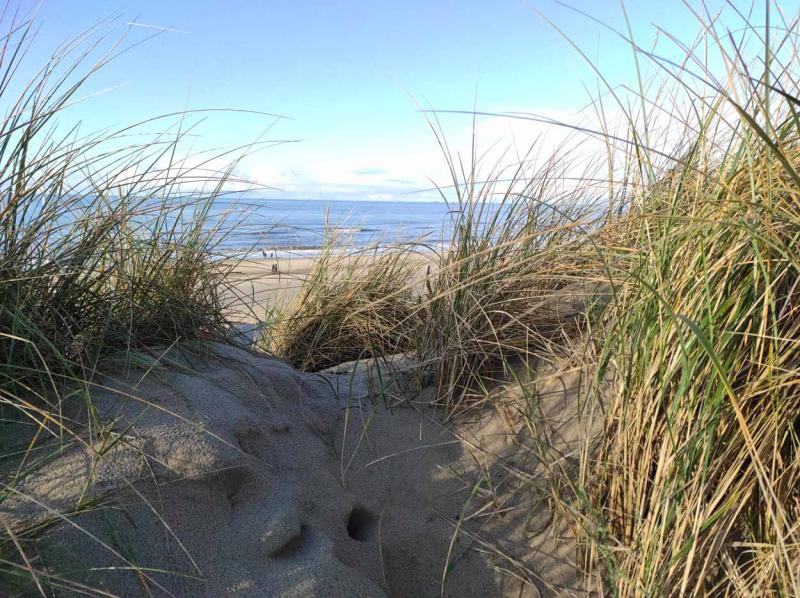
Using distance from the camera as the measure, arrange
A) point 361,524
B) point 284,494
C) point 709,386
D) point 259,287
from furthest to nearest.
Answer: point 259,287
point 361,524
point 284,494
point 709,386

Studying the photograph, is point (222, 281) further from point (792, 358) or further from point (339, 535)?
point (792, 358)

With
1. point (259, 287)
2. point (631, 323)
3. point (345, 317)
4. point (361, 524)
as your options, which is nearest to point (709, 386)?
point (631, 323)

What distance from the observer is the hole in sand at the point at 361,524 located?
1909 mm

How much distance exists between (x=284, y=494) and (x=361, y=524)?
11.7 inches

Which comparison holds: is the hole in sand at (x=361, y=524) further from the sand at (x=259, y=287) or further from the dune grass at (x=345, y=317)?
the dune grass at (x=345, y=317)

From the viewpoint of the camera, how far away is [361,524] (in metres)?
1.95

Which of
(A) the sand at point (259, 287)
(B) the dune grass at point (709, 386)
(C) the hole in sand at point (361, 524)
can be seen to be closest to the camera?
(B) the dune grass at point (709, 386)

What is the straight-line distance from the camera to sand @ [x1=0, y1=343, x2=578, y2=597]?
1.46 m

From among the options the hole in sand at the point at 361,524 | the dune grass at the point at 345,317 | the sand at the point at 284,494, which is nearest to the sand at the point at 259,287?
the dune grass at the point at 345,317

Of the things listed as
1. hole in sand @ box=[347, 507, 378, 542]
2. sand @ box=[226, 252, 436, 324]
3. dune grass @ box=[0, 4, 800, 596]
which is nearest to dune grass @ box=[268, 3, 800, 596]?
dune grass @ box=[0, 4, 800, 596]

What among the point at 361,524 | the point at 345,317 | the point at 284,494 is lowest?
the point at 361,524

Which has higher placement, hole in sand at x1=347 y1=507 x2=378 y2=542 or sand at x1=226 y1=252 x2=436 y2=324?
sand at x1=226 y1=252 x2=436 y2=324

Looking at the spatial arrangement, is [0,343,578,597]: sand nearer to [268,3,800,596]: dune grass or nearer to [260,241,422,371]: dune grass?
[268,3,800,596]: dune grass

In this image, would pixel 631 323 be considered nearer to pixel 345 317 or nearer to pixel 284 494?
pixel 284 494
